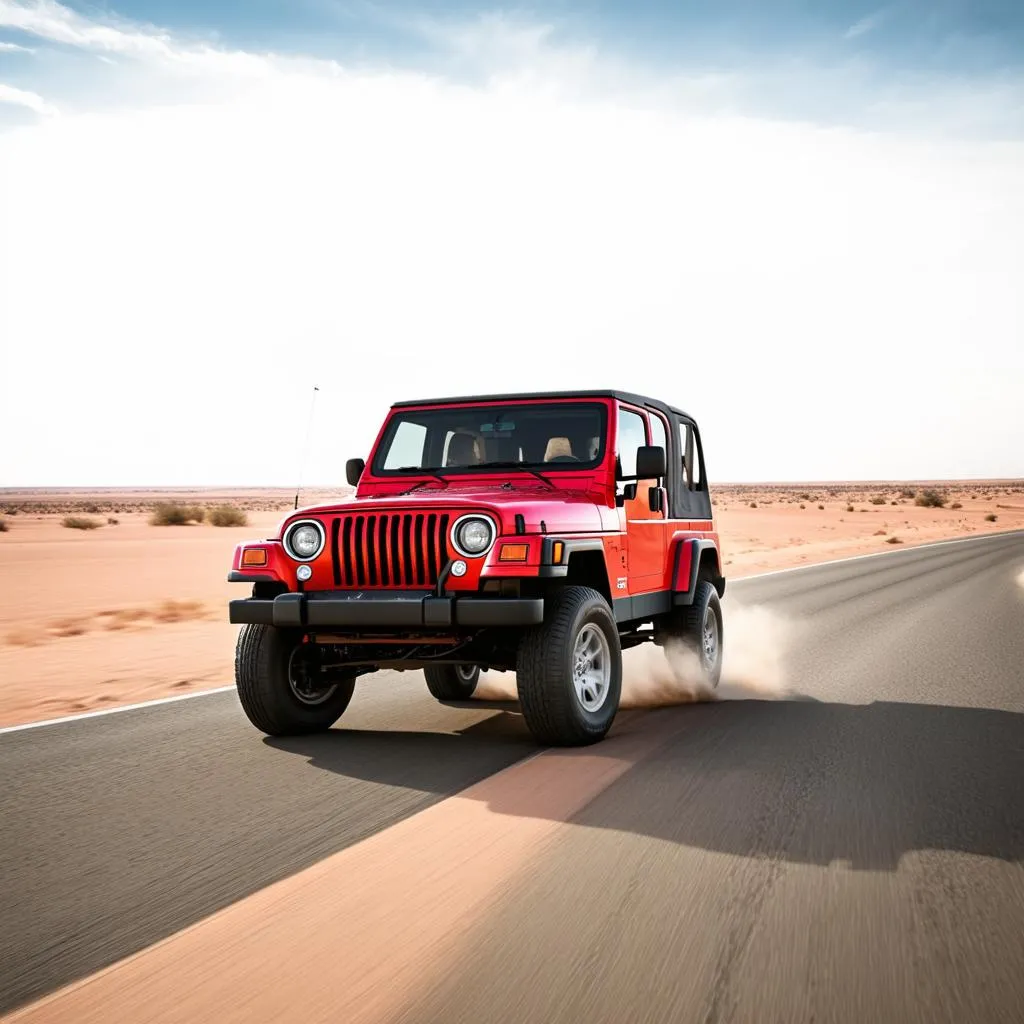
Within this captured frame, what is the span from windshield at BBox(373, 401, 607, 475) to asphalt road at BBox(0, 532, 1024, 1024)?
6.21ft

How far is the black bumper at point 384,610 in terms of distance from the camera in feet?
20.6

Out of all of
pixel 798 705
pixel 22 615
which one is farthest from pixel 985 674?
pixel 22 615

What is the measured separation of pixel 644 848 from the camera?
455cm

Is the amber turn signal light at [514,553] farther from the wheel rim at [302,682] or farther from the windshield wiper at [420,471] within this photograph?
the wheel rim at [302,682]

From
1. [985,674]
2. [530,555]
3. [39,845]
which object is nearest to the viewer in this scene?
[39,845]

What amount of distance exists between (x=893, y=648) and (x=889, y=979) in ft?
28.5

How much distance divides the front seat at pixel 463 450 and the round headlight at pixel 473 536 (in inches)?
65.8

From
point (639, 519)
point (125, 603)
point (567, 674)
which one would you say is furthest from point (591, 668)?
point (125, 603)

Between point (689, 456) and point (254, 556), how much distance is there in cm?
430

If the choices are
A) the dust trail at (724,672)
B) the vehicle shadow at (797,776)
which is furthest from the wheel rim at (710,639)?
the vehicle shadow at (797,776)

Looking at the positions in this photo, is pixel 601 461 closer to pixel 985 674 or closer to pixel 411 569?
pixel 411 569

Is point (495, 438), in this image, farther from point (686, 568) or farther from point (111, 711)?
point (111, 711)

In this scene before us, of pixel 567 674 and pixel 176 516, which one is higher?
pixel 567 674

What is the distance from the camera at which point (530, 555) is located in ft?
21.0
